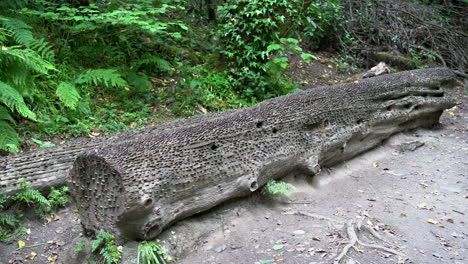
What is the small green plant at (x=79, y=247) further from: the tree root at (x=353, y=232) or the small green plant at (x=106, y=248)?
the tree root at (x=353, y=232)

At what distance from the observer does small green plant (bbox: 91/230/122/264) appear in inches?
124

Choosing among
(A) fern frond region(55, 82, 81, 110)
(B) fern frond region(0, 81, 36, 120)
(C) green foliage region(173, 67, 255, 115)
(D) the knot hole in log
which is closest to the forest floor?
(D) the knot hole in log

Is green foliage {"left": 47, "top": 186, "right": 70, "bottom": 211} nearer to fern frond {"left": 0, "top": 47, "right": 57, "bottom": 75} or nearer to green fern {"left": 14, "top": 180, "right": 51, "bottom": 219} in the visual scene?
green fern {"left": 14, "top": 180, "right": 51, "bottom": 219}

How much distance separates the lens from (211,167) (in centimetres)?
384

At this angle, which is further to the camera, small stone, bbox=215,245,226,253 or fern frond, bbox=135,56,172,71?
fern frond, bbox=135,56,172,71

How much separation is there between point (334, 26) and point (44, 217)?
10.2m

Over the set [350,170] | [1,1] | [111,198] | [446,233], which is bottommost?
[350,170]

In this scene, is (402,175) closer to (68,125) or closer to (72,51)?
(68,125)

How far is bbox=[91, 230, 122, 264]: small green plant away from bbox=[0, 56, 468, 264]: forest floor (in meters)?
0.09

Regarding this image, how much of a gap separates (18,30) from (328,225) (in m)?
5.17

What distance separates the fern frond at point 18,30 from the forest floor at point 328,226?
9.35ft

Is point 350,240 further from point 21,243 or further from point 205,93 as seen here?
point 205,93

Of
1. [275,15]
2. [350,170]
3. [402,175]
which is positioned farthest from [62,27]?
[402,175]

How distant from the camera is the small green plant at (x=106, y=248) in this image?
10.3ft
